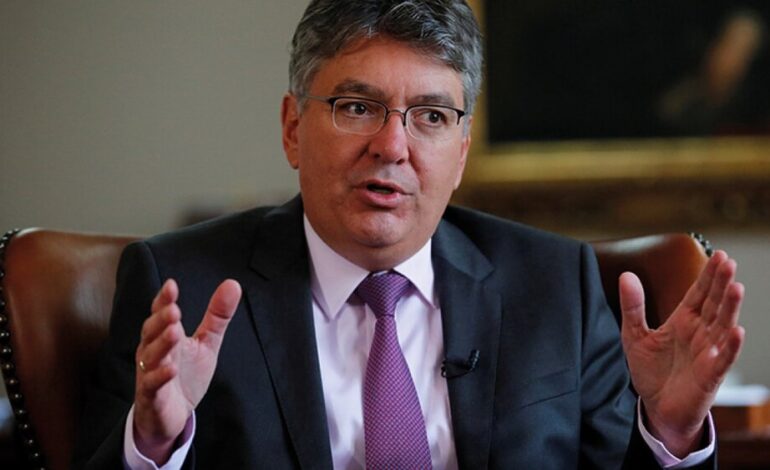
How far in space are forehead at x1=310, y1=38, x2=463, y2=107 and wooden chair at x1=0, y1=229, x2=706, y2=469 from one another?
62 cm

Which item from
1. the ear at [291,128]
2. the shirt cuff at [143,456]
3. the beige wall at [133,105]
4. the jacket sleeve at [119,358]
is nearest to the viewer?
the shirt cuff at [143,456]

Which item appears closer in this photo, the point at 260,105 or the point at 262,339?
the point at 262,339

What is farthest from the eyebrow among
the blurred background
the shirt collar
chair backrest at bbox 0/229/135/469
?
the blurred background

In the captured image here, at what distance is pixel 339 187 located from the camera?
2307mm

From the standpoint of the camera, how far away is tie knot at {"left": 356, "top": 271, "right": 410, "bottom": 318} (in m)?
2.35

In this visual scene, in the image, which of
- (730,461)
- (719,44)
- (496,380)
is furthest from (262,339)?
(719,44)

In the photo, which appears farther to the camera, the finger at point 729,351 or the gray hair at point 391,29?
the gray hair at point 391,29

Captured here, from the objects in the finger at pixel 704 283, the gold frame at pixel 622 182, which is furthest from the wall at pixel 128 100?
the finger at pixel 704 283

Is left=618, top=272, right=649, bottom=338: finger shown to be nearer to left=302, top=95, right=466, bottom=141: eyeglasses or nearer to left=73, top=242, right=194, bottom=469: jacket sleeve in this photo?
left=302, top=95, right=466, bottom=141: eyeglasses

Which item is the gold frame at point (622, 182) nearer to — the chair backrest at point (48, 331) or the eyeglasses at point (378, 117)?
the eyeglasses at point (378, 117)

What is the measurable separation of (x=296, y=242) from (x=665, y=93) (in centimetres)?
315

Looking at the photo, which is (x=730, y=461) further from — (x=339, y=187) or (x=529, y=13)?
(x=529, y=13)

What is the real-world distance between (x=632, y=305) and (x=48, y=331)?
1.12 metres

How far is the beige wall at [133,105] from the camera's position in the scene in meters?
5.26
